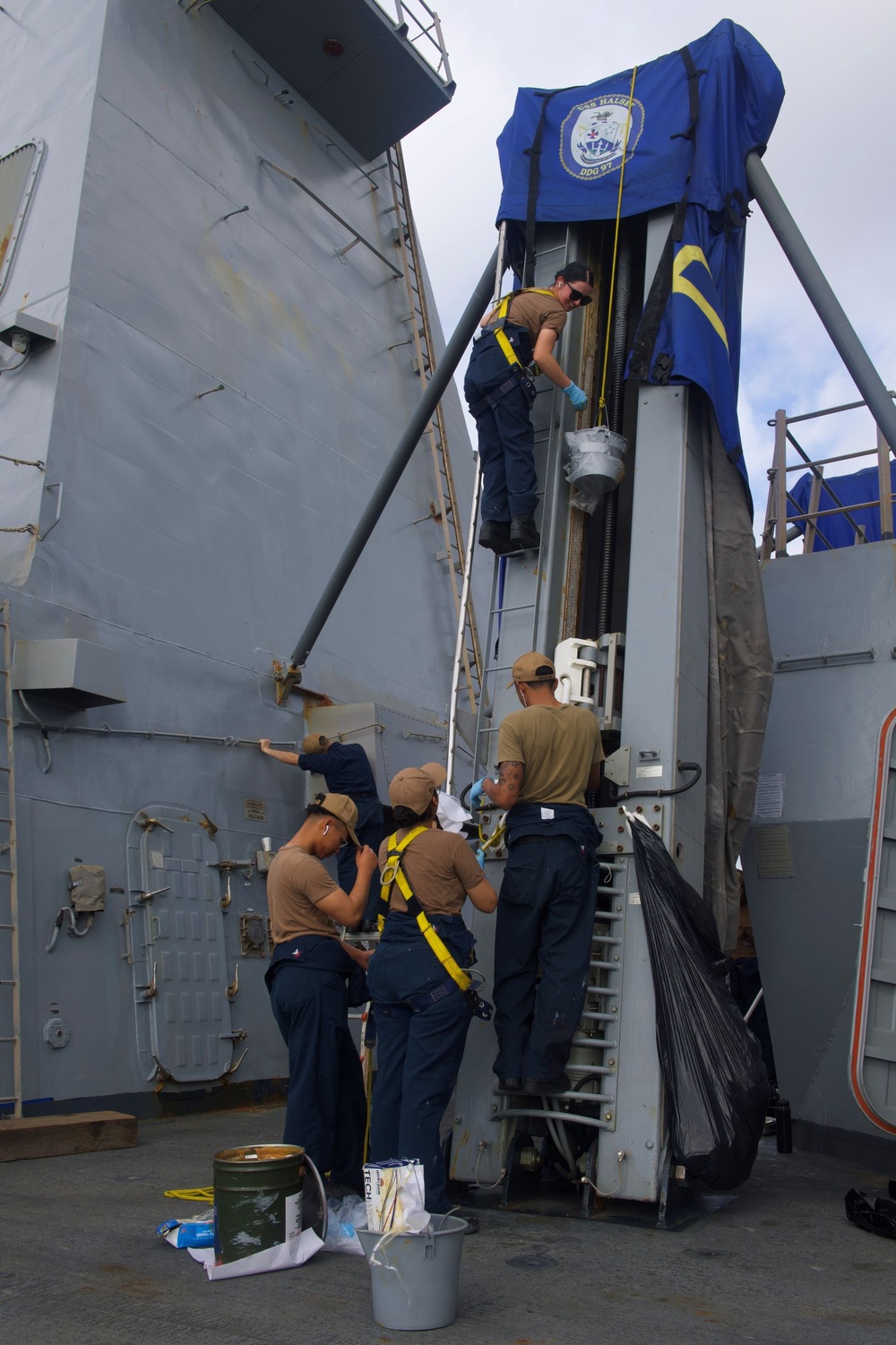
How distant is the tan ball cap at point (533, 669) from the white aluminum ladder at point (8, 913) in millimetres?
2869

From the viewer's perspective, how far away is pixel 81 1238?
11.3 feet

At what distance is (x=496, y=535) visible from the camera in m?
5.01

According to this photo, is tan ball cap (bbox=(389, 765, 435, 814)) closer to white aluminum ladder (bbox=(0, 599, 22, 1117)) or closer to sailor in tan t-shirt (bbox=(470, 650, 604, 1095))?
sailor in tan t-shirt (bbox=(470, 650, 604, 1095))

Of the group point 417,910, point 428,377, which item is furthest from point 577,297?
point 428,377

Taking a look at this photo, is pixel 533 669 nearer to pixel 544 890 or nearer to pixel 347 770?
pixel 544 890

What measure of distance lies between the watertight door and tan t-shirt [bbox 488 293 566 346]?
11.7ft

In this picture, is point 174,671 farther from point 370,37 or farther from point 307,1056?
point 370,37

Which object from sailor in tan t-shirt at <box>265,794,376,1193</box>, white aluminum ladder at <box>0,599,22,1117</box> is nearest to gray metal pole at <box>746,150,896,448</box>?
sailor in tan t-shirt at <box>265,794,376,1193</box>

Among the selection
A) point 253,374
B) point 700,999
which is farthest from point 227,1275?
point 253,374

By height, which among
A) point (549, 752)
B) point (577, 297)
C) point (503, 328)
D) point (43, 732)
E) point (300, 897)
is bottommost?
point (300, 897)

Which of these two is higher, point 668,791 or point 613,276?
point 613,276

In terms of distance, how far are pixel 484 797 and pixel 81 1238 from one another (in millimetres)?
2136

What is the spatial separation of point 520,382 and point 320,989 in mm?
2718

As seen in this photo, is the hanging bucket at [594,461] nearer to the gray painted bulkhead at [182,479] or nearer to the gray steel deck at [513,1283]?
the gray steel deck at [513,1283]
